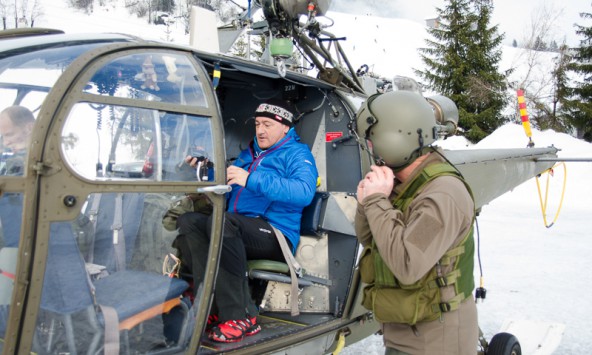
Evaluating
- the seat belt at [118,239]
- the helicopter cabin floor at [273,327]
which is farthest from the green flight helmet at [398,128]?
A: the helicopter cabin floor at [273,327]

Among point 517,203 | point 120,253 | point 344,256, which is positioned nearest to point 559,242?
point 517,203

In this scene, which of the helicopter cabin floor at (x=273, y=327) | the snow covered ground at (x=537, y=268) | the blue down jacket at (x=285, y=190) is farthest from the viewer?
the snow covered ground at (x=537, y=268)

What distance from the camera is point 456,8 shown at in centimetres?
2383

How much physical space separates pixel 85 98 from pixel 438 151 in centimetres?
150

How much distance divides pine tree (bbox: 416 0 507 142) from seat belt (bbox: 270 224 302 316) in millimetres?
20396

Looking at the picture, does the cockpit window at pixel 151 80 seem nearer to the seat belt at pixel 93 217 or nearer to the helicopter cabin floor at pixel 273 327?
the seat belt at pixel 93 217

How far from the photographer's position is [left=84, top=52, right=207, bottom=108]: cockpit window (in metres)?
2.03

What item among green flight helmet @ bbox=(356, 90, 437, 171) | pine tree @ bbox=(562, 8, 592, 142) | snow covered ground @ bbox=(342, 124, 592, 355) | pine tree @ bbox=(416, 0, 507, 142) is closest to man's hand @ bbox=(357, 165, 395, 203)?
green flight helmet @ bbox=(356, 90, 437, 171)

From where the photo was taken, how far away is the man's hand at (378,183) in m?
1.99

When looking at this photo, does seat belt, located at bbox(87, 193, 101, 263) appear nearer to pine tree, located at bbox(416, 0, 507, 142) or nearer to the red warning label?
the red warning label

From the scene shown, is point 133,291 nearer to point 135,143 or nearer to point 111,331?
point 111,331

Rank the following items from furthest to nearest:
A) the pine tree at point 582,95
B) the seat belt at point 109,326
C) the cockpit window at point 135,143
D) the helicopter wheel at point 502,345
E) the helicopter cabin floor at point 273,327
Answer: the pine tree at point 582,95 → the helicopter wheel at point 502,345 → the helicopter cabin floor at point 273,327 → the seat belt at point 109,326 → the cockpit window at point 135,143

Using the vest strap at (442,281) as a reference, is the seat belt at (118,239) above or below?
above

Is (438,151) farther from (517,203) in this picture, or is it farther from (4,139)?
(517,203)
